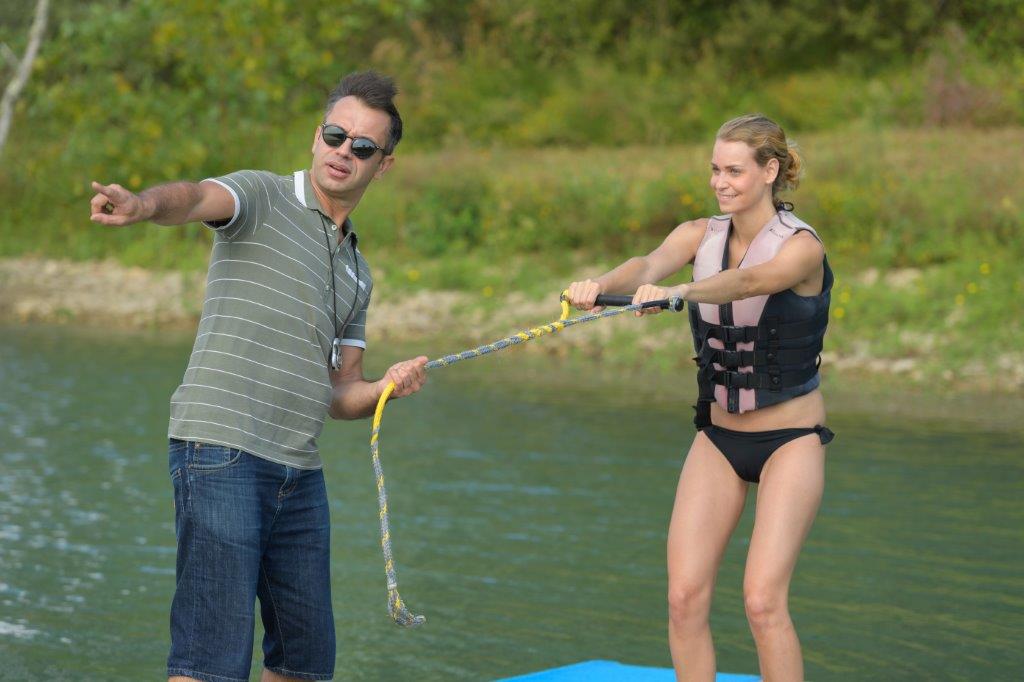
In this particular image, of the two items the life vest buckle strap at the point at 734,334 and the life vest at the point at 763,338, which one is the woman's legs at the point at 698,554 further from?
the life vest buckle strap at the point at 734,334

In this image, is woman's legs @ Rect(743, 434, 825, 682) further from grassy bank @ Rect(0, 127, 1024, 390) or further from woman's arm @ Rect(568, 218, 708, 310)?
grassy bank @ Rect(0, 127, 1024, 390)

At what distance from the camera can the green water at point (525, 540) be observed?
6414mm

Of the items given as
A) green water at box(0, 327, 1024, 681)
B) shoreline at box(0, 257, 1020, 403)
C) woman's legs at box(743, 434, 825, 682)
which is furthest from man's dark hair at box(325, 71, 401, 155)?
shoreline at box(0, 257, 1020, 403)

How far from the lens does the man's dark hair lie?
4.27 meters

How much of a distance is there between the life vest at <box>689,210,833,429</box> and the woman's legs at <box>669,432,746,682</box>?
25cm

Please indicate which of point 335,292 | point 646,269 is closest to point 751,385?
point 646,269

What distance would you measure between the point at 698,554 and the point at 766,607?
0.97ft

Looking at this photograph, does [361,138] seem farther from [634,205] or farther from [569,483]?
[634,205]

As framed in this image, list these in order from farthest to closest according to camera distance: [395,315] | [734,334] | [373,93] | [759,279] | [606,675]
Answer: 1. [395,315]
2. [606,675]
3. [734,334]
4. [759,279]
5. [373,93]

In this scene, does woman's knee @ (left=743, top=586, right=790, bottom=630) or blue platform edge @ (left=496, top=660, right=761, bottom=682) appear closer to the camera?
woman's knee @ (left=743, top=586, right=790, bottom=630)

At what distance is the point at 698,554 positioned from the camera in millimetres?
4594

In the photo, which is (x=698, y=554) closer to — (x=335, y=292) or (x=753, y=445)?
(x=753, y=445)

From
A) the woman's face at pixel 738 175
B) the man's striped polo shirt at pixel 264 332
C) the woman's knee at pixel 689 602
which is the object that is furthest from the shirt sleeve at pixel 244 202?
the woman's knee at pixel 689 602

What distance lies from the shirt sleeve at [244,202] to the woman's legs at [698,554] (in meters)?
1.62
